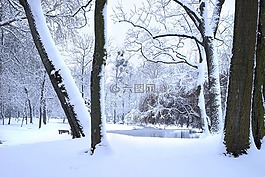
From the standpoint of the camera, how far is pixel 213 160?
11.5 ft

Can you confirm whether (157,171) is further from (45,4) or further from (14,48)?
(14,48)

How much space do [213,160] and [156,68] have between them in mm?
25685

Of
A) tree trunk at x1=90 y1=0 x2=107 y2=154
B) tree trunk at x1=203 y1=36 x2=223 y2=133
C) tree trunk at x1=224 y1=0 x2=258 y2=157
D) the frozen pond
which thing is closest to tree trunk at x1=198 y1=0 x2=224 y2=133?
tree trunk at x1=203 y1=36 x2=223 y2=133

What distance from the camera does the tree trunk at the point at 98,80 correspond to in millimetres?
4102

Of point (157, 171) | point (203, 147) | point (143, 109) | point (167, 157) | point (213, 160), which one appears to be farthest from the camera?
point (143, 109)

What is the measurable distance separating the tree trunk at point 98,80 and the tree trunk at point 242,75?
1827 millimetres

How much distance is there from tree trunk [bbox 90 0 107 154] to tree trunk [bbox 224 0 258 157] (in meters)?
1.83

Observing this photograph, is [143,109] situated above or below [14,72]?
below

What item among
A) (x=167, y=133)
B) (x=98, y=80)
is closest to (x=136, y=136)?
(x=98, y=80)

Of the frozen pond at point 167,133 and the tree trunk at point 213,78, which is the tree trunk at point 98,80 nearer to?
the tree trunk at point 213,78

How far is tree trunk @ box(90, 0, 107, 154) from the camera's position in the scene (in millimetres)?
4102

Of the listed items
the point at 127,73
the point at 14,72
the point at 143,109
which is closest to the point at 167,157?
the point at 14,72

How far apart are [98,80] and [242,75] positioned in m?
2.00

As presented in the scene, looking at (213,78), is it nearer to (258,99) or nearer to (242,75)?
(258,99)
